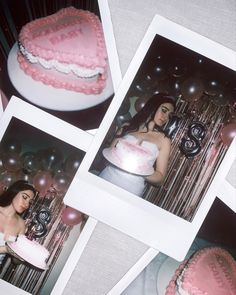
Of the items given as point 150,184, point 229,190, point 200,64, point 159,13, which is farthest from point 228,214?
point 159,13

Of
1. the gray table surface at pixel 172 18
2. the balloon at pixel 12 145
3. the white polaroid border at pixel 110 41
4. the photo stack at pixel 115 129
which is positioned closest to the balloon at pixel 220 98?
the photo stack at pixel 115 129

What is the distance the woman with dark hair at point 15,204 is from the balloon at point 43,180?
0.02m

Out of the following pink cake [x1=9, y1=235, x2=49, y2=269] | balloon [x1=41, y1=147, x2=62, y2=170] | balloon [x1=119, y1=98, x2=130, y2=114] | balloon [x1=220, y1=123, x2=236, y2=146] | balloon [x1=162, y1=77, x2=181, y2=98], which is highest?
balloon [x1=162, y1=77, x2=181, y2=98]

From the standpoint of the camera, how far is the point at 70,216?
2.82ft

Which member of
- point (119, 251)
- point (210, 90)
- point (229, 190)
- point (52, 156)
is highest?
point (210, 90)

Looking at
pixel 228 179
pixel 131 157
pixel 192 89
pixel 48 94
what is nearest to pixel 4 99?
pixel 48 94

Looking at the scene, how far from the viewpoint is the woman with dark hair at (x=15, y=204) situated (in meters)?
0.87

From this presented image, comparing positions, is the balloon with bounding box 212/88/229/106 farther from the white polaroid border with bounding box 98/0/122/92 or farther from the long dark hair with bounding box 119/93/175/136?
the white polaroid border with bounding box 98/0/122/92

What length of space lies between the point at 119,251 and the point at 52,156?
0.26m

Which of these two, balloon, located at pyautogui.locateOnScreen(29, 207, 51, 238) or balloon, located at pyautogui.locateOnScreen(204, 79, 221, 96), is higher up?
balloon, located at pyautogui.locateOnScreen(204, 79, 221, 96)

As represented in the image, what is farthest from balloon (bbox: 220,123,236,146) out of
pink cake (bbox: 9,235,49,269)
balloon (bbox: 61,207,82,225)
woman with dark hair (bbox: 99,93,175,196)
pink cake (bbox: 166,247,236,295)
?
pink cake (bbox: 9,235,49,269)

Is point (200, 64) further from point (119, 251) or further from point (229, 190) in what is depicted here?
point (119, 251)

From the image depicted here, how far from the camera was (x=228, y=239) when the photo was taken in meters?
0.88

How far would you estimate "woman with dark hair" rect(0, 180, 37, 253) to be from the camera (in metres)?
0.87
